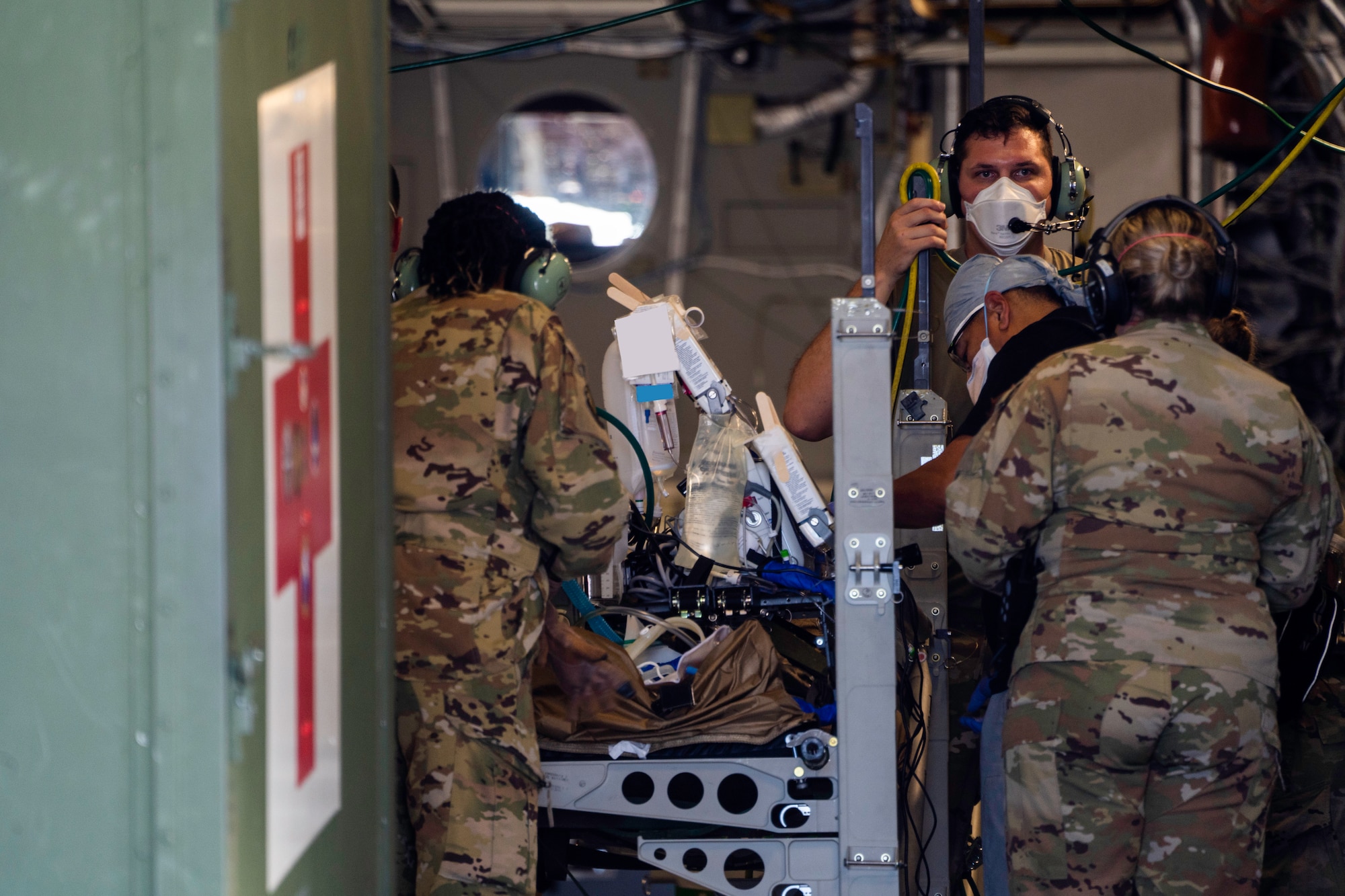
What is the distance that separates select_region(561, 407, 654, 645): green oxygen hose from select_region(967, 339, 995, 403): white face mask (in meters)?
0.73

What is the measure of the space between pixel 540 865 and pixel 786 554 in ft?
2.73

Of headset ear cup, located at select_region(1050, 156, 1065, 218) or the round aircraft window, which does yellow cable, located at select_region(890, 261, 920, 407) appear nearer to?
headset ear cup, located at select_region(1050, 156, 1065, 218)

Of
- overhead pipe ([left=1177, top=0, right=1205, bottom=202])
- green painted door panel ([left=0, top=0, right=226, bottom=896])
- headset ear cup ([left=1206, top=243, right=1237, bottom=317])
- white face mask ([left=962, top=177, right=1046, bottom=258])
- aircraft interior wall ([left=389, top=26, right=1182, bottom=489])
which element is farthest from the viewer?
aircraft interior wall ([left=389, top=26, right=1182, bottom=489])

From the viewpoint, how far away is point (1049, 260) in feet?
10.5

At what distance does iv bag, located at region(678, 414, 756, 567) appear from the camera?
271 cm

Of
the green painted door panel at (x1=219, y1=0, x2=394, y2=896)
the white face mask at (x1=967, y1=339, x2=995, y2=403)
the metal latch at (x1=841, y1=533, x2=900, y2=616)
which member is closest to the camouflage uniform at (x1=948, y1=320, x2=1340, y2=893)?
the metal latch at (x1=841, y1=533, x2=900, y2=616)

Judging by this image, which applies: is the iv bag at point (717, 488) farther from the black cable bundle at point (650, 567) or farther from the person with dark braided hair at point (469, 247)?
the person with dark braided hair at point (469, 247)

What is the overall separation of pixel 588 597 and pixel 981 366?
3.20 feet

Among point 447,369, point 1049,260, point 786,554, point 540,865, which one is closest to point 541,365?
point 447,369

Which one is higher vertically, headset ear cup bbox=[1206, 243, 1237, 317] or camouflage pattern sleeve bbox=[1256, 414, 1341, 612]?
headset ear cup bbox=[1206, 243, 1237, 317]

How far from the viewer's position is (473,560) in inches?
88.7

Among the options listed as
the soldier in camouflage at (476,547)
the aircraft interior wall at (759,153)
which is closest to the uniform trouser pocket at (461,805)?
the soldier in camouflage at (476,547)

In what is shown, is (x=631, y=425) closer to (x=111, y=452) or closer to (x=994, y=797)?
(x=994, y=797)

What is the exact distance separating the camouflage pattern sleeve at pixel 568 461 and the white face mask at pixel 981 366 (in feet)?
2.68
